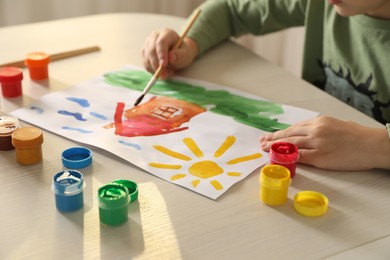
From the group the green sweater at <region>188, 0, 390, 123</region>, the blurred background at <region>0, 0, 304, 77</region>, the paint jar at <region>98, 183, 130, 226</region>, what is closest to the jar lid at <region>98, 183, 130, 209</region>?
the paint jar at <region>98, 183, 130, 226</region>

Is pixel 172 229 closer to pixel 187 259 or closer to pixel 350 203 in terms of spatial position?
pixel 187 259

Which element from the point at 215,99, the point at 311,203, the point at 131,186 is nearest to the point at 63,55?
the point at 215,99

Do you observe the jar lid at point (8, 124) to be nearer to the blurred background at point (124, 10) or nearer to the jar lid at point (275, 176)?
the jar lid at point (275, 176)

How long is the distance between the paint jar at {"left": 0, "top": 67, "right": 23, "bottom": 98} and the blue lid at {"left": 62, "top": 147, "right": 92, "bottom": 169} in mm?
224

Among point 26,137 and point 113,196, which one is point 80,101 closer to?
point 26,137

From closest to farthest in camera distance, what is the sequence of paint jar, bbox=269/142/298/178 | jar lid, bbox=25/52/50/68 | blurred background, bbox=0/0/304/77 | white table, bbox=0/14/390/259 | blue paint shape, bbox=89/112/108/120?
white table, bbox=0/14/390/259
paint jar, bbox=269/142/298/178
blue paint shape, bbox=89/112/108/120
jar lid, bbox=25/52/50/68
blurred background, bbox=0/0/304/77

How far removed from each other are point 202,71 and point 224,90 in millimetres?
98

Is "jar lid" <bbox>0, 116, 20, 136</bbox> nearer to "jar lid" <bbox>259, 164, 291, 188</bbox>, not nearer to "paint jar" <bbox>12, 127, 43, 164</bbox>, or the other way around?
"paint jar" <bbox>12, 127, 43, 164</bbox>

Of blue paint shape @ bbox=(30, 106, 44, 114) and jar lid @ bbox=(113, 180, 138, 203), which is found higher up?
jar lid @ bbox=(113, 180, 138, 203)

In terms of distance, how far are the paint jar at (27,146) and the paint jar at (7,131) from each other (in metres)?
0.02

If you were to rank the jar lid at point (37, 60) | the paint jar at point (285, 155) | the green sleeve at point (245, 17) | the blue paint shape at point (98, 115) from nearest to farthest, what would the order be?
the paint jar at point (285, 155), the blue paint shape at point (98, 115), the jar lid at point (37, 60), the green sleeve at point (245, 17)

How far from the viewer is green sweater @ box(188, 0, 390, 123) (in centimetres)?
97

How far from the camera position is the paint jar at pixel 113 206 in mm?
558

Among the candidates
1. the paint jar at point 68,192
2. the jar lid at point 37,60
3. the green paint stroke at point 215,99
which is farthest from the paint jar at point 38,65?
Answer: the paint jar at point 68,192
